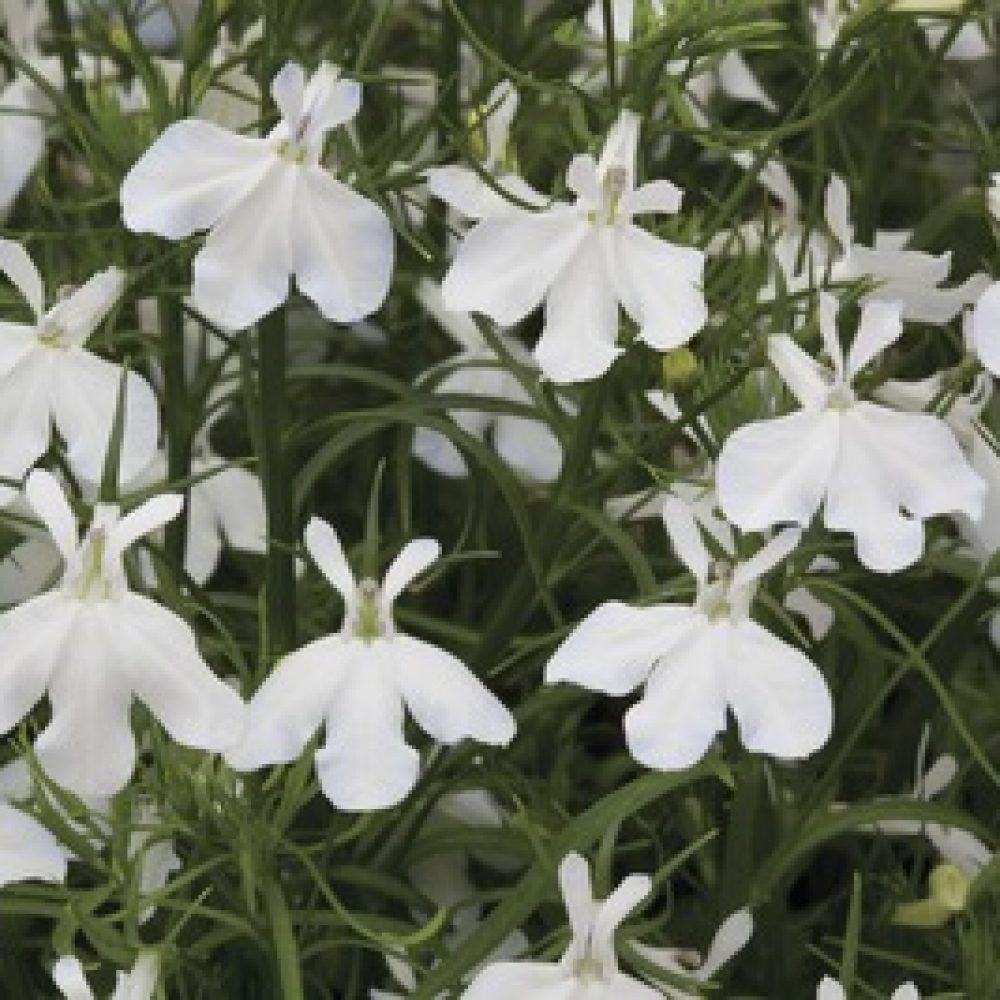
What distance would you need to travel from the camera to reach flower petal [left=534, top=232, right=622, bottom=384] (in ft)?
2.97

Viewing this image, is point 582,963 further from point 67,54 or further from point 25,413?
point 67,54

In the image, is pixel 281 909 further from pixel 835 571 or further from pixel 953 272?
pixel 953 272

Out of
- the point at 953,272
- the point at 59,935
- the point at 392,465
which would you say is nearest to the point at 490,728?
the point at 59,935

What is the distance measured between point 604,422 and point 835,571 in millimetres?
182

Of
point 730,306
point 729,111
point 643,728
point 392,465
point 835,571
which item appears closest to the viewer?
point 643,728

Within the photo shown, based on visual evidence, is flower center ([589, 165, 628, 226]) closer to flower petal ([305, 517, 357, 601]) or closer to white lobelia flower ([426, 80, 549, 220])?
white lobelia flower ([426, 80, 549, 220])

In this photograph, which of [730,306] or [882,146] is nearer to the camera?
[730,306]

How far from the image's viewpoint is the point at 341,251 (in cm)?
Result: 93

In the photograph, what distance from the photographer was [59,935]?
3.02 ft

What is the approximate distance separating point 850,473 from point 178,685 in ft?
0.79

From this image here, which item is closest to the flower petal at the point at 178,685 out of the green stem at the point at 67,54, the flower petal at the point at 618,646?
the flower petal at the point at 618,646

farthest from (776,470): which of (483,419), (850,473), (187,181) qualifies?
(483,419)

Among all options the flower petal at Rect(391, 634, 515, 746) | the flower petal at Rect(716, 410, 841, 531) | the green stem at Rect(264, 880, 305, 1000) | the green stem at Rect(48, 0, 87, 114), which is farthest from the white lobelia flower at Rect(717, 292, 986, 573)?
the green stem at Rect(48, 0, 87, 114)

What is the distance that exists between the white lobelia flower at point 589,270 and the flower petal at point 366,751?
13 cm
